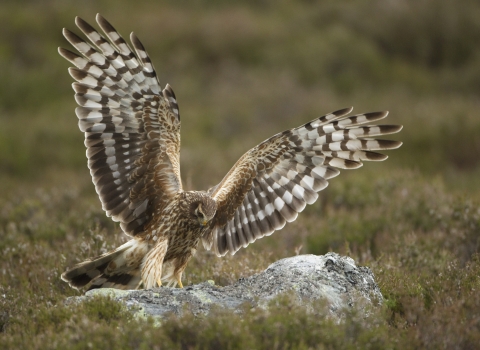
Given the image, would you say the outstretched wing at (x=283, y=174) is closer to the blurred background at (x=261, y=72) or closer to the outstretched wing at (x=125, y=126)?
the outstretched wing at (x=125, y=126)

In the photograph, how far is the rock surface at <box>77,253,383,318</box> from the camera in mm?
5098

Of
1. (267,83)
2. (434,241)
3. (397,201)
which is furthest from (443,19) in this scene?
(434,241)

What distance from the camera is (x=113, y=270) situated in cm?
638

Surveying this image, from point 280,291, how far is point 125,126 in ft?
7.72

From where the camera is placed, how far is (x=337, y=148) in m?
6.84

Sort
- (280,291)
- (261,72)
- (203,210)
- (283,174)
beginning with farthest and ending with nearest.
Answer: (261,72), (283,174), (203,210), (280,291)

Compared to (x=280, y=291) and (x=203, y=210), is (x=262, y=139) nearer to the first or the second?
(x=203, y=210)

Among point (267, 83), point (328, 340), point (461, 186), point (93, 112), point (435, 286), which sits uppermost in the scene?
point (267, 83)

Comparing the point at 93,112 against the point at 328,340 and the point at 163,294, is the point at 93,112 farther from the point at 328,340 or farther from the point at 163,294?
the point at 328,340

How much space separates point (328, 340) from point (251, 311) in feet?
1.97

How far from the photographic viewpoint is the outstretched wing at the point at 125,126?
20.9 feet

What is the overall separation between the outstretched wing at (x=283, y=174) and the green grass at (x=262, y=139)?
0.42 m

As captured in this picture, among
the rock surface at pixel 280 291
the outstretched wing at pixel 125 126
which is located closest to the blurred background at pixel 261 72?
the outstretched wing at pixel 125 126

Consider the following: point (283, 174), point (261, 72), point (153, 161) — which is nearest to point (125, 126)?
point (153, 161)
